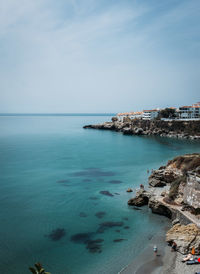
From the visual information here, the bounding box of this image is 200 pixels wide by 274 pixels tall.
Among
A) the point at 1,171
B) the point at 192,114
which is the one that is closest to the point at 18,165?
the point at 1,171

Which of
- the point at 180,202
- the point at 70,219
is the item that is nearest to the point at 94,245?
the point at 70,219

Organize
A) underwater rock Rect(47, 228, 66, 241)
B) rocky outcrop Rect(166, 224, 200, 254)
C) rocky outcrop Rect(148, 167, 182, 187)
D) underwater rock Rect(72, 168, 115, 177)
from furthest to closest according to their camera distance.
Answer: underwater rock Rect(72, 168, 115, 177) → rocky outcrop Rect(148, 167, 182, 187) → underwater rock Rect(47, 228, 66, 241) → rocky outcrop Rect(166, 224, 200, 254)

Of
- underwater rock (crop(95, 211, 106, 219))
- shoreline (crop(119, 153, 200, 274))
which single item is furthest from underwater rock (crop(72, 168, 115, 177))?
underwater rock (crop(95, 211, 106, 219))

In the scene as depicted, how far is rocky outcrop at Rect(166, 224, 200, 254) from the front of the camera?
1873cm

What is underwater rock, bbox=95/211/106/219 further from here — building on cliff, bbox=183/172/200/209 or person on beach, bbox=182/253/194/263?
person on beach, bbox=182/253/194/263

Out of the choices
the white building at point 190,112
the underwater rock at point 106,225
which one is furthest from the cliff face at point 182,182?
the white building at point 190,112

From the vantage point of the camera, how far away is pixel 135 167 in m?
50.6

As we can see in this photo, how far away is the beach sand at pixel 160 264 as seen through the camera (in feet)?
55.9

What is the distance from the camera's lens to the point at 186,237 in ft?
63.4

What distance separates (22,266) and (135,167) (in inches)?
1378

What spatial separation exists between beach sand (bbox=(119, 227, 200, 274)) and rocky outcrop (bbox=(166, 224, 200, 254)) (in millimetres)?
676

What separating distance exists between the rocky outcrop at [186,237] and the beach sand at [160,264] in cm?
68

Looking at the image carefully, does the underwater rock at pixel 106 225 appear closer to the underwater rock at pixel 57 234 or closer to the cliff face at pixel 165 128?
the underwater rock at pixel 57 234

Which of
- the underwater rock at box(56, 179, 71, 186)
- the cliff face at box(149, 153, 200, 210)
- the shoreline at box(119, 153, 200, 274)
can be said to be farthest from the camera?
the underwater rock at box(56, 179, 71, 186)
